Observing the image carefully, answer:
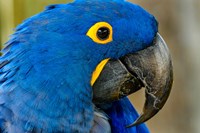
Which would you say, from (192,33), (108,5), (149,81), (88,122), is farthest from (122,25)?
(192,33)

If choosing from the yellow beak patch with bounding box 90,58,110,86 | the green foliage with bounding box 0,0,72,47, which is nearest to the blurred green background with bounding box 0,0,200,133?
the green foliage with bounding box 0,0,72,47

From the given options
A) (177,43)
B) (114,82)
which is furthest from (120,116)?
(177,43)

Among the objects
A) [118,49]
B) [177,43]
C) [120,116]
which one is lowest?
[177,43]

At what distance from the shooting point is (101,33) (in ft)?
5.57

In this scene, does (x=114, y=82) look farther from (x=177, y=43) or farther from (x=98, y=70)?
(x=177, y=43)

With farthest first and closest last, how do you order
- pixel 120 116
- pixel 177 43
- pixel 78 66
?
pixel 177 43 < pixel 120 116 < pixel 78 66

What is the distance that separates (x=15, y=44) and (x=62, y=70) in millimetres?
211

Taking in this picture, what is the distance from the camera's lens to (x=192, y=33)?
3.30 meters

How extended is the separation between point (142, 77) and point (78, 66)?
0.77 ft

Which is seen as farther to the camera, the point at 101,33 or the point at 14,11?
the point at 14,11

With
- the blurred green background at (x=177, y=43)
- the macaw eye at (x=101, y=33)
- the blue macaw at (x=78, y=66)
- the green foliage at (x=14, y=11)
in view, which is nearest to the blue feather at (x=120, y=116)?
the blue macaw at (x=78, y=66)

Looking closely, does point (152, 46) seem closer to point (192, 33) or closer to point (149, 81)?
point (149, 81)

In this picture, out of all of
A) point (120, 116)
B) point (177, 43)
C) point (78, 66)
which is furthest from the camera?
point (177, 43)

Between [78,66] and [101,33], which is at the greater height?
[101,33]
